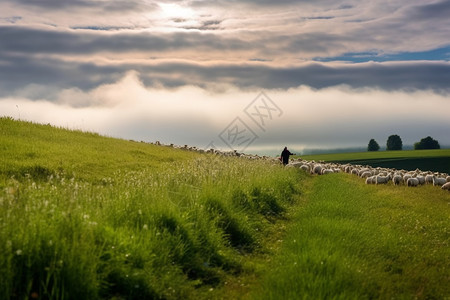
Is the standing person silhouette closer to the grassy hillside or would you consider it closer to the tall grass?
the grassy hillside

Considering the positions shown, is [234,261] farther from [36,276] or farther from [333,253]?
[36,276]

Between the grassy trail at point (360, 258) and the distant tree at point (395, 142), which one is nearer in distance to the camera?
the grassy trail at point (360, 258)

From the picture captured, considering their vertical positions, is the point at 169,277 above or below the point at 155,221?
below

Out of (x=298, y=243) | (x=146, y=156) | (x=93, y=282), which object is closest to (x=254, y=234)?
(x=298, y=243)

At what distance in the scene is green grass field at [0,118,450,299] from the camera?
20.2ft

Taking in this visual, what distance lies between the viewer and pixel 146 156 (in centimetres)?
3209

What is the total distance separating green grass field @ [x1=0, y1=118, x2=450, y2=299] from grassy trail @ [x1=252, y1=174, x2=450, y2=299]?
0.03m

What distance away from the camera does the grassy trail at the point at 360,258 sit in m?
7.29

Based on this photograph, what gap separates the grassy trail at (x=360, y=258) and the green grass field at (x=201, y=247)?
3 centimetres

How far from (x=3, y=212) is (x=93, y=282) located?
1768 millimetres

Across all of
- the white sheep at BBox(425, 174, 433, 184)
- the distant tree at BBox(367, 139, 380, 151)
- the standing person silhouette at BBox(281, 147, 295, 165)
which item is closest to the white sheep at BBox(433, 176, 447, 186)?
the white sheep at BBox(425, 174, 433, 184)

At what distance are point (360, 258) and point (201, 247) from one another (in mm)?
3295

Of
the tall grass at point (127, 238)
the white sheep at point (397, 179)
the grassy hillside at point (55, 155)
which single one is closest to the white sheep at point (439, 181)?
the white sheep at point (397, 179)

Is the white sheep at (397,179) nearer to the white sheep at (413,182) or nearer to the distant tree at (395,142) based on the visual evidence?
the white sheep at (413,182)
